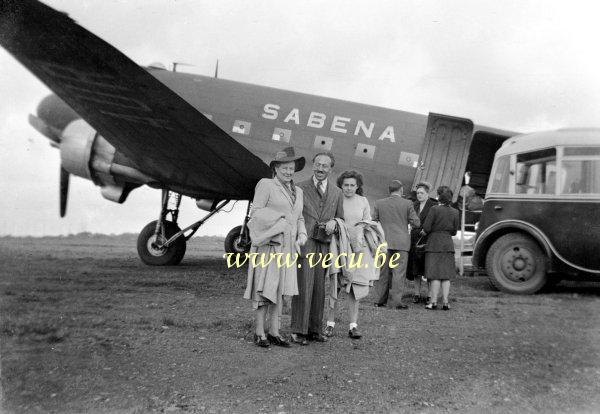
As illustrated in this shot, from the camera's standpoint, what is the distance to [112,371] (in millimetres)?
3520

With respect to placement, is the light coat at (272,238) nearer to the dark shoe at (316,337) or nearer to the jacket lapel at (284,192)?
the jacket lapel at (284,192)

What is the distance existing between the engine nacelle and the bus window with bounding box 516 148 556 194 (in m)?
6.74

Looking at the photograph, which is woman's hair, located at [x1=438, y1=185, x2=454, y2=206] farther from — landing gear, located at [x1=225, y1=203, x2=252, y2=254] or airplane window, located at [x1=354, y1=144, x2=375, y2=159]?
landing gear, located at [x1=225, y1=203, x2=252, y2=254]

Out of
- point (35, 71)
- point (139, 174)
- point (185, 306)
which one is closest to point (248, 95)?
point (139, 174)

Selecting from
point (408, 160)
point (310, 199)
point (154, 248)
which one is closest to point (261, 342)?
point (310, 199)

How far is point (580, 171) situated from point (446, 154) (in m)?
3.18

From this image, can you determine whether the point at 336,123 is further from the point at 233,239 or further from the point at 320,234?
the point at 320,234

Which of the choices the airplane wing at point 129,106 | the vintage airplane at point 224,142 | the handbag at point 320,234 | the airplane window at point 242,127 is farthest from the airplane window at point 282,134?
the handbag at point 320,234

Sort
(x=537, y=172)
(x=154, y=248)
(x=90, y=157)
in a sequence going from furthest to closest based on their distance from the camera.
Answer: (x=154, y=248) → (x=90, y=157) → (x=537, y=172)

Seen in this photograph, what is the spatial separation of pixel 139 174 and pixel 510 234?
6.85 m

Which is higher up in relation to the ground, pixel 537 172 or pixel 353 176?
pixel 537 172

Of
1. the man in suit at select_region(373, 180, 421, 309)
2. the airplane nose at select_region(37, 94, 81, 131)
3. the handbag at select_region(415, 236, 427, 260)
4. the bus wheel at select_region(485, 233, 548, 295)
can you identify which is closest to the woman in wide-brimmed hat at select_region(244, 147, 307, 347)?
the man in suit at select_region(373, 180, 421, 309)

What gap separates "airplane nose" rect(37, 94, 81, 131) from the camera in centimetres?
1135

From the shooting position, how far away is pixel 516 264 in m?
8.03
